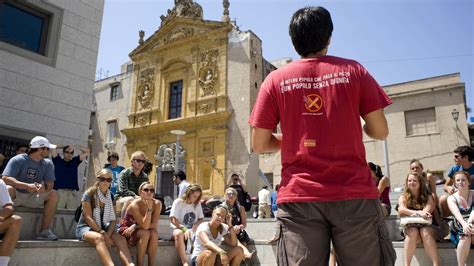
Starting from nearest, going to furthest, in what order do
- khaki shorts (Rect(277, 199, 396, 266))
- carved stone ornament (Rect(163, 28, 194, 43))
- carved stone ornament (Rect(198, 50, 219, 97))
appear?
khaki shorts (Rect(277, 199, 396, 266))
carved stone ornament (Rect(198, 50, 219, 97))
carved stone ornament (Rect(163, 28, 194, 43))

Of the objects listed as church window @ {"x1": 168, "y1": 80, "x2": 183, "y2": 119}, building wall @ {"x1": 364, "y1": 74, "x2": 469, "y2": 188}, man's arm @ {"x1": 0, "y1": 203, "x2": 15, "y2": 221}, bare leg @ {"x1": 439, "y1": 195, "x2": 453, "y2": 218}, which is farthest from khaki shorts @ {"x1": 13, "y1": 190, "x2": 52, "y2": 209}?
church window @ {"x1": 168, "y1": 80, "x2": 183, "y2": 119}

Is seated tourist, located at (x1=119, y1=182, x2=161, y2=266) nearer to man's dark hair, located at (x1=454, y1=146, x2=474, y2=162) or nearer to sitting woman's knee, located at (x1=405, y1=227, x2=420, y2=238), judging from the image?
sitting woman's knee, located at (x1=405, y1=227, x2=420, y2=238)

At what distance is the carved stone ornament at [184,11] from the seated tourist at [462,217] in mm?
23739

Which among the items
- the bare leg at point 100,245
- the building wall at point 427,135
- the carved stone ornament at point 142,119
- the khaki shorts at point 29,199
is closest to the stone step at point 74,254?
the bare leg at point 100,245

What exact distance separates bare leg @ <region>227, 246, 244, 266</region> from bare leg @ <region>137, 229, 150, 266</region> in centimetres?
145

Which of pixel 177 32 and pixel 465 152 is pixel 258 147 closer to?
pixel 465 152

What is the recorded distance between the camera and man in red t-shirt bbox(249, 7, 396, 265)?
1692 millimetres

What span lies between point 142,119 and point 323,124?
2671 cm

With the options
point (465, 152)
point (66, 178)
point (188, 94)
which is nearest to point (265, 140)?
point (465, 152)

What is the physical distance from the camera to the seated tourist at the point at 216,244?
580 cm

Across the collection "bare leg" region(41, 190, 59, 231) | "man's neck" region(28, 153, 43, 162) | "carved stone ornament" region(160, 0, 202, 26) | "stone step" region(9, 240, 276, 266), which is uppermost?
"carved stone ornament" region(160, 0, 202, 26)

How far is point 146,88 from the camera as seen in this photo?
28.2 meters

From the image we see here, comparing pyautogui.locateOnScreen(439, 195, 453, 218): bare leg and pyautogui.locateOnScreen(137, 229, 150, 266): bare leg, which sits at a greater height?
pyautogui.locateOnScreen(439, 195, 453, 218): bare leg

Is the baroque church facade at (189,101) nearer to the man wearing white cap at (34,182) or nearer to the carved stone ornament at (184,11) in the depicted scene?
the carved stone ornament at (184,11)
